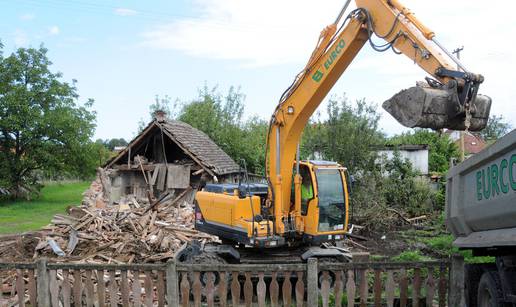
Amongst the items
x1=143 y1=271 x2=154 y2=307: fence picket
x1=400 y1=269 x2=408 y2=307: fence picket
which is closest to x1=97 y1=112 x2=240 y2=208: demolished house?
x1=143 y1=271 x2=154 y2=307: fence picket

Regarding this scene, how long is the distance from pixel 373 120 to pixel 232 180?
6863mm

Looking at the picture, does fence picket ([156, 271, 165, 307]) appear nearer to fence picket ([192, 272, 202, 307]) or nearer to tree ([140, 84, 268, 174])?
fence picket ([192, 272, 202, 307])

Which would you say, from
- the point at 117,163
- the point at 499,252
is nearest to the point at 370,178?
the point at 117,163

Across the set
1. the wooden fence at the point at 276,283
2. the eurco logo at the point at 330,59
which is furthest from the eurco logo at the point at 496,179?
the eurco logo at the point at 330,59

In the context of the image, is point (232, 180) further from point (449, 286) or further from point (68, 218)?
point (449, 286)

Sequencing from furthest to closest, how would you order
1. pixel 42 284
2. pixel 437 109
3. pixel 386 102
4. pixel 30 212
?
pixel 30 212
pixel 42 284
pixel 386 102
pixel 437 109

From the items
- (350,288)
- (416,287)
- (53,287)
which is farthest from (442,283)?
(53,287)

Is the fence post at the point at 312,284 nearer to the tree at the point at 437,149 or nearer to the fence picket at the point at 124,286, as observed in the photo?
the fence picket at the point at 124,286

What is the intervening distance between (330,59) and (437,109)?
303 centimetres

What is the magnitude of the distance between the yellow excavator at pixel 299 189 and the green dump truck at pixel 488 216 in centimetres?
209

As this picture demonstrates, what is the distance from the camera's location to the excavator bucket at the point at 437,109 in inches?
213

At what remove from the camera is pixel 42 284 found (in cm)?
693

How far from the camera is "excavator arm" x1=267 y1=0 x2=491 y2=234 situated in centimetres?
546

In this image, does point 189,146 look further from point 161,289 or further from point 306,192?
point 161,289
